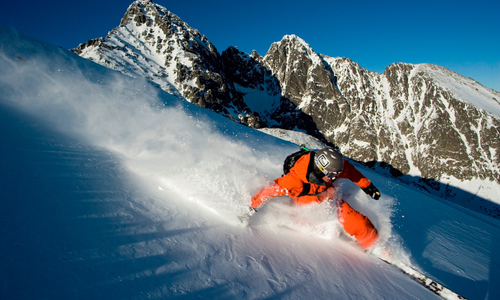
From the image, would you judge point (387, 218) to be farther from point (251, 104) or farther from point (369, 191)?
point (251, 104)

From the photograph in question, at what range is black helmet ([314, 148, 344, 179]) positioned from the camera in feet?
13.7

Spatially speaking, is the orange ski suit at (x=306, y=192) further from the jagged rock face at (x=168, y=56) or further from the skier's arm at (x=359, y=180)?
the jagged rock face at (x=168, y=56)

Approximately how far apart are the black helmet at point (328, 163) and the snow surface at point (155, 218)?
955 millimetres

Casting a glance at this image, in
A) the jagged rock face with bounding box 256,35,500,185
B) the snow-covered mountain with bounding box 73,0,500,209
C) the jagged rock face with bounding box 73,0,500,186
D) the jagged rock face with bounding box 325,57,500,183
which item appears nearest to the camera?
the snow-covered mountain with bounding box 73,0,500,209

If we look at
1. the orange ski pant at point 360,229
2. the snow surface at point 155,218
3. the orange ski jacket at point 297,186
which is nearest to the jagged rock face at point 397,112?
the snow surface at point 155,218

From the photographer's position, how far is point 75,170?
3.81 m

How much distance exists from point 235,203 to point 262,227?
0.69 meters

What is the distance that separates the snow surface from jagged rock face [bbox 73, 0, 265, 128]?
105809 millimetres

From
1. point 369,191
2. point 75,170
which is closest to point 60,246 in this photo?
point 75,170

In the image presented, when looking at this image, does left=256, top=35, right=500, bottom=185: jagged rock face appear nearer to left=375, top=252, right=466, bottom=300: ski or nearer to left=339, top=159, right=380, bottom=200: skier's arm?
left=339, top=159, right=380, bottom=200: skier's arm

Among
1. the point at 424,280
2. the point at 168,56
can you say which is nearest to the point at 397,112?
the point at 168,56

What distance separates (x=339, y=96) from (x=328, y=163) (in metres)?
173

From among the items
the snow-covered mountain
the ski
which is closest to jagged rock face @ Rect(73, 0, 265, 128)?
the snow-covered mountain

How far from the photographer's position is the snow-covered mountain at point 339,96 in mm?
116562
